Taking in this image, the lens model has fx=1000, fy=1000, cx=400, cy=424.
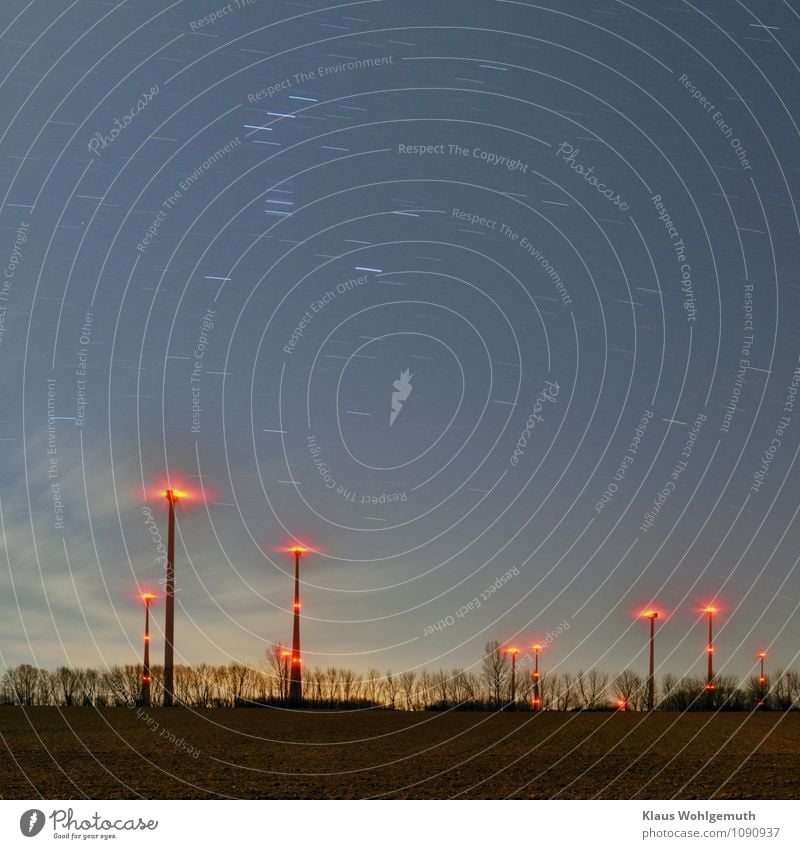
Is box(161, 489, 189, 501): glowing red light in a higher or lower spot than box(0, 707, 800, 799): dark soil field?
higher

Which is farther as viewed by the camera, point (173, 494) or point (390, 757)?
point (173, 494)

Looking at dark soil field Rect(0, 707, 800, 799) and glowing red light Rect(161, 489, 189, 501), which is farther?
glowing red light Rect(161, 489, 189, 501)

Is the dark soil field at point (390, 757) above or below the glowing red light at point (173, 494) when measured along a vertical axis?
below

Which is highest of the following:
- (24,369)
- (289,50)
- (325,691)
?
(289,50)

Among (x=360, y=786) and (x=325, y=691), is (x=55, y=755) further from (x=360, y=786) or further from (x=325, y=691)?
(x=325, y=691)

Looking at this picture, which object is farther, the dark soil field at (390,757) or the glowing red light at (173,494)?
the glowing red light at (173,494)

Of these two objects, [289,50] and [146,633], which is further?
[146,633]
